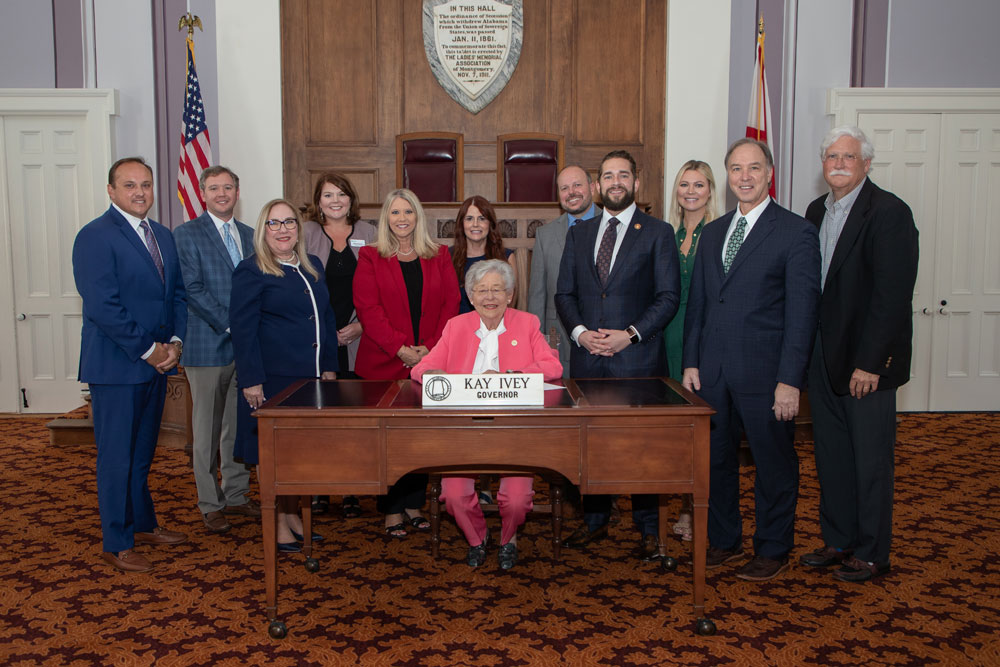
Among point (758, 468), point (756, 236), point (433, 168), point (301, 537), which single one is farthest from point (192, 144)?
point (758, 468)

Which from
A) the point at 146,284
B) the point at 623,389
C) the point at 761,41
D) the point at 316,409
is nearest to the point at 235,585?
the point at 316,409

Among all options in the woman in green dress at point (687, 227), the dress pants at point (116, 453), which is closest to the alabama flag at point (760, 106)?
the woman in green dress at point (687, 227)

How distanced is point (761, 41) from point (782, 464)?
167 inches

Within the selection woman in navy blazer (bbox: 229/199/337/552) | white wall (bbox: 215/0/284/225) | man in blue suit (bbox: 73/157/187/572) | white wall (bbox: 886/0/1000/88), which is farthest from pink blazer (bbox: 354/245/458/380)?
white wall (bbox: 886/0/1000/88)

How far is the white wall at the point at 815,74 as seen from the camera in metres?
6.61

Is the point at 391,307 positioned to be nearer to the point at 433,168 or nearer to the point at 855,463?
the point at 855,463

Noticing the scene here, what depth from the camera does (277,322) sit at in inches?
137

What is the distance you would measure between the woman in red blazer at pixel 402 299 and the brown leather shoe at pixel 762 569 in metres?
1.53

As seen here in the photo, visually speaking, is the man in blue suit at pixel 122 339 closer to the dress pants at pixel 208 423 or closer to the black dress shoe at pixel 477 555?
the dress pants at pixel 208 423

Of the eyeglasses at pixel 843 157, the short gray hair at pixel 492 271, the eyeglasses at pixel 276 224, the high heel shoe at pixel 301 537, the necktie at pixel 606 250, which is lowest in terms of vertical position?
the high heel shoe at pixel 301 537

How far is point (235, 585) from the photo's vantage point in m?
3.15

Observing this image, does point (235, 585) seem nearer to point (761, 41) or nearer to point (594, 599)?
point (594, 599)

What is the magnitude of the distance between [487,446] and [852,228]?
1.71 meters

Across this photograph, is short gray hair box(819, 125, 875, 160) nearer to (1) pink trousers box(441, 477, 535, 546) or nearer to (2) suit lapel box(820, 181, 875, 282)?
(2) suit lapel box(820, 181, 875, 282)
